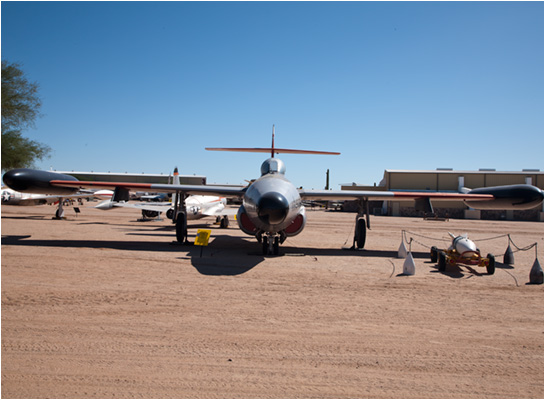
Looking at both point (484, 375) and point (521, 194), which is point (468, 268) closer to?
point (521, 194)

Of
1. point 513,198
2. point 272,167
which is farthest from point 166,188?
point 513,198

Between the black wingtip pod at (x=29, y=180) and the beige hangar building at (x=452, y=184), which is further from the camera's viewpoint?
the beige hangar building at (x=452, y=184)

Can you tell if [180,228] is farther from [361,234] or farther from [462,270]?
[462,270]

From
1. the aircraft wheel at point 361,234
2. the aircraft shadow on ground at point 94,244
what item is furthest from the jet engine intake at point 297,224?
the aircraft shadow on ground at point 94,244

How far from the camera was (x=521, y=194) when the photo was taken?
12.6m

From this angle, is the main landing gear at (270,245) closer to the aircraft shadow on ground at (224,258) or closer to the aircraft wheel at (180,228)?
the aircraft shadow on ground at (224,258)

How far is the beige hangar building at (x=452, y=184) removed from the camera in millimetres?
46438

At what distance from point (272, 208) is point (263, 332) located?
470cm

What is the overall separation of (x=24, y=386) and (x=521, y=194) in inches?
576

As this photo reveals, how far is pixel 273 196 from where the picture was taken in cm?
1002

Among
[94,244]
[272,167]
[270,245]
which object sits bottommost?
[94,244]

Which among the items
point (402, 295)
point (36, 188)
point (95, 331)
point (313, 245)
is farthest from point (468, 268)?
point (36, 188)

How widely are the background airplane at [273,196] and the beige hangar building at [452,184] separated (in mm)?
35312

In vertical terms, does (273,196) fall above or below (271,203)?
above
